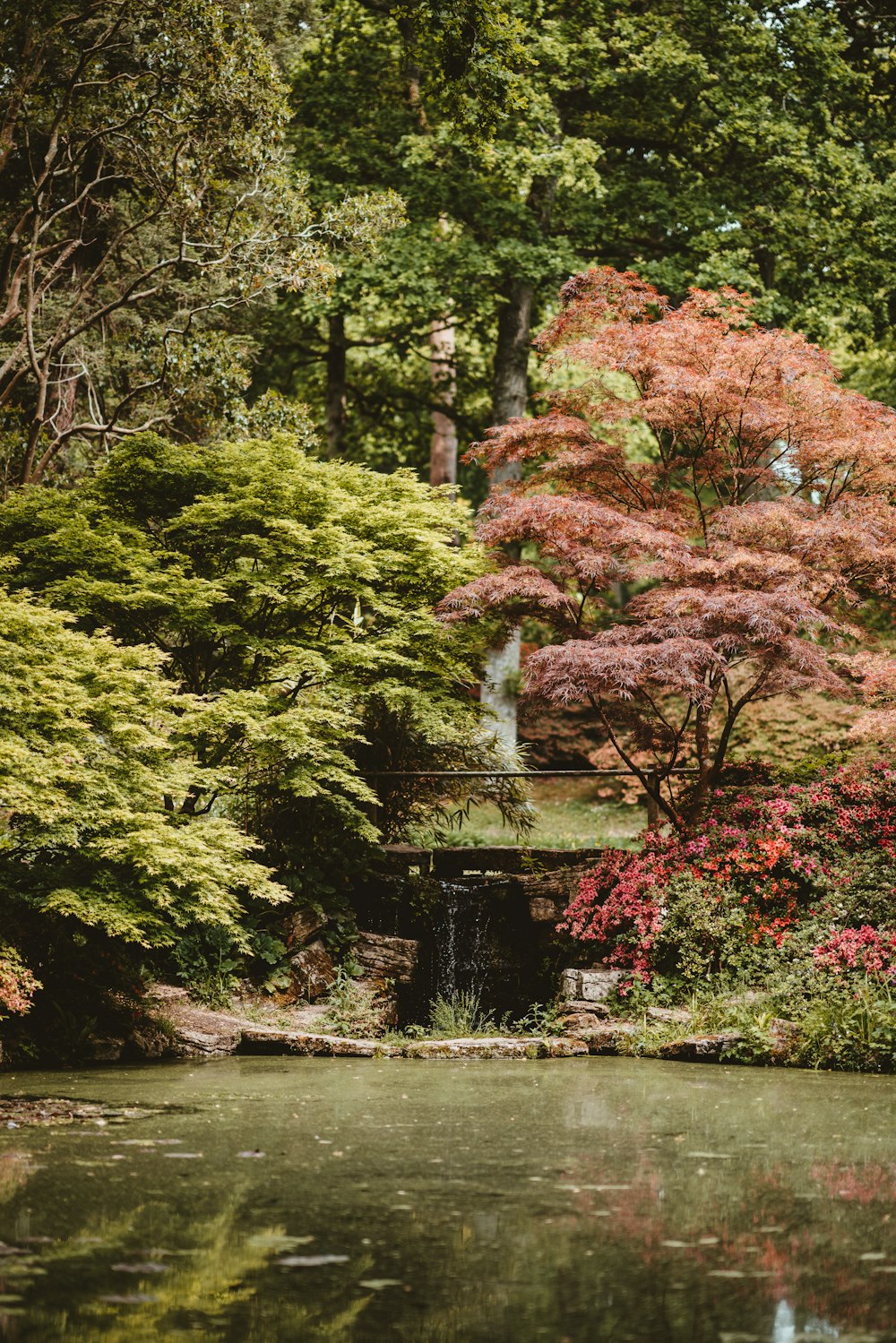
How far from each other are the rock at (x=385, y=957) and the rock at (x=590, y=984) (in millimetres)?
1619

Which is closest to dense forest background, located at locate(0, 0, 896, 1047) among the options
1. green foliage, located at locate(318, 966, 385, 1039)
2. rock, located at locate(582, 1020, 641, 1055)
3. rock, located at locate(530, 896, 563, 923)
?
green foliage, located at locate(318, 966, 385, 1039)

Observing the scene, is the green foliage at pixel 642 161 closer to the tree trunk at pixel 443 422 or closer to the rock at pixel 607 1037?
the tree trunk at pixel 443 422

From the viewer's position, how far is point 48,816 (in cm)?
738

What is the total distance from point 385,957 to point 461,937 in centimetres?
103

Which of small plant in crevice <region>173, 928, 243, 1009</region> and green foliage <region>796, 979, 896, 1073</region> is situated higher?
green foliage <region>796, 979, 896, 1073</region>

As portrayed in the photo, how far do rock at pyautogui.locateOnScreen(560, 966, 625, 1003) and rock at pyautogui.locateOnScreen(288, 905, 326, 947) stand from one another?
88.3 inches

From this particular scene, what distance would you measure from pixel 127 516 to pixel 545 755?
39.5 feet

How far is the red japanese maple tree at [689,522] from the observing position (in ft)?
33.0

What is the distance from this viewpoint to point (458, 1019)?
1107 centimetres

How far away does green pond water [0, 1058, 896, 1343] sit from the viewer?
3441 mm

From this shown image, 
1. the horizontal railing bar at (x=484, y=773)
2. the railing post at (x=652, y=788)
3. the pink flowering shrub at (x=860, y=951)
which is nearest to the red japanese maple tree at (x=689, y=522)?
the railing post at (x=652, y=788)

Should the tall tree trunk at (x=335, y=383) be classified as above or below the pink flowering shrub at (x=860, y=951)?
above

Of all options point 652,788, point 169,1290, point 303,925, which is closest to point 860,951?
point 652,788

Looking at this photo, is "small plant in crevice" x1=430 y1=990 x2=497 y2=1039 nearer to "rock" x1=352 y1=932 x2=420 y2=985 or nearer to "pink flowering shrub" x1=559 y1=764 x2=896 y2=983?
"rock" x1=352 y1=932 x2=420 y2=985
